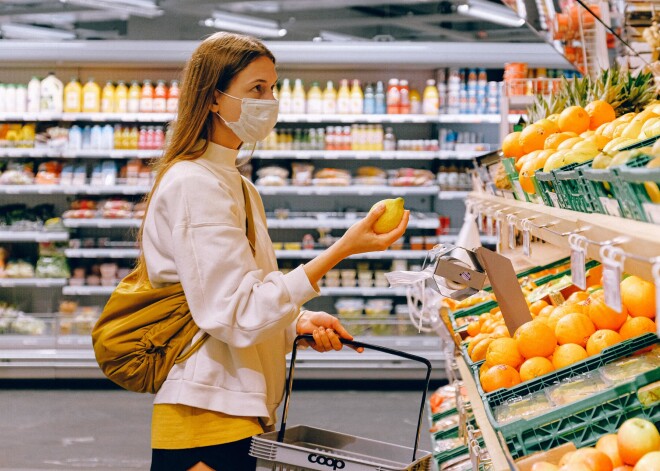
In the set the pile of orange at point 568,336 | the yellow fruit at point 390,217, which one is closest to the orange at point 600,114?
the pile of orange at point 568,336

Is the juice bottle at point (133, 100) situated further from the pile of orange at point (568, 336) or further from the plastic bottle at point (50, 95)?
the pile of orange at point (568, 336)

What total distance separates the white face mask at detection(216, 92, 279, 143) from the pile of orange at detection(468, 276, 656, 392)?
0.78 metres

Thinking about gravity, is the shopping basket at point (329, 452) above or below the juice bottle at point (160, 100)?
below

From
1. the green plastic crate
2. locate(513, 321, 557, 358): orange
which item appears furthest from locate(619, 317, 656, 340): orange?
the green plastic crate

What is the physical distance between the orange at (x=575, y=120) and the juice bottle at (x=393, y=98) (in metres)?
3.84

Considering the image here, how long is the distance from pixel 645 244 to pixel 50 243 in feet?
19.3

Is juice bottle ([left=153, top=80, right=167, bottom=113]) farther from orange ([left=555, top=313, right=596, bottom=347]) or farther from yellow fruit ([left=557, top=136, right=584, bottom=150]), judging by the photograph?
orange ([left=555, top=313, right=596, bottom=347])

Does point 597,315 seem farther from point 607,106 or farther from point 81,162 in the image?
point 81,162

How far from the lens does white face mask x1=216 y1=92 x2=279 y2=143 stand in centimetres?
189

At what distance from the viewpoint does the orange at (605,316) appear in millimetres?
1835

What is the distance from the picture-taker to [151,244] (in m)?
1.83

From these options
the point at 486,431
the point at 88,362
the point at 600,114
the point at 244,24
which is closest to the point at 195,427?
the point at 486,431

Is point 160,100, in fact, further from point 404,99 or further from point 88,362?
point 88,362

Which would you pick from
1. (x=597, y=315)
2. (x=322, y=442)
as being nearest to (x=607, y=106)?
(x=597, y=315)
